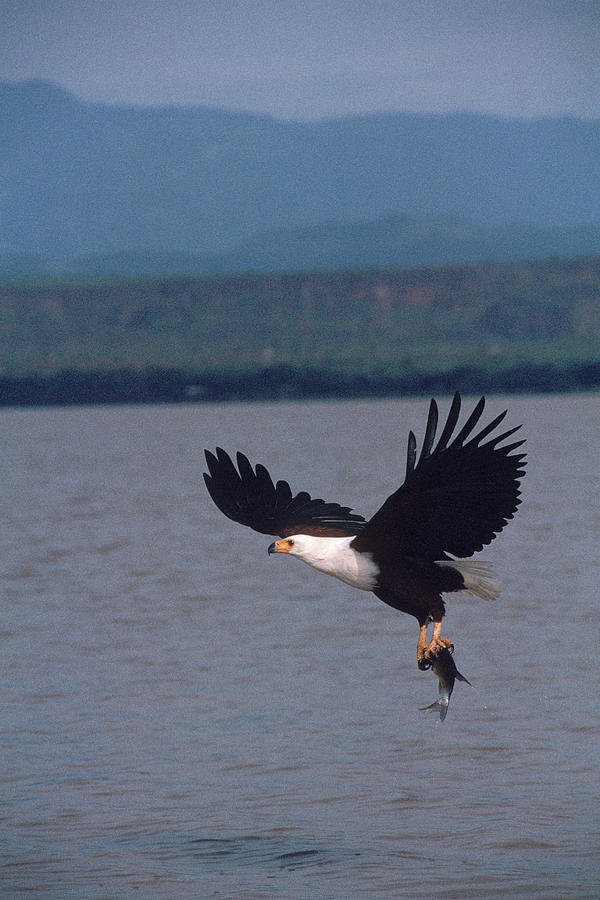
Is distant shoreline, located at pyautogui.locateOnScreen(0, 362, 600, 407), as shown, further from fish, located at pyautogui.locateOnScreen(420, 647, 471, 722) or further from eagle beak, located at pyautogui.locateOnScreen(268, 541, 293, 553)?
fish, located at pyautogui.locateOnScreen(420, 647, 471, 722)

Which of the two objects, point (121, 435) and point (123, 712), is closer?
point (123, 712)

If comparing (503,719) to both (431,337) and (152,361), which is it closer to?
(152,361)

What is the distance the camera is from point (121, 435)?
63.2 m

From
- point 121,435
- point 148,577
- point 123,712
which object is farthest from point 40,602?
point 121,435

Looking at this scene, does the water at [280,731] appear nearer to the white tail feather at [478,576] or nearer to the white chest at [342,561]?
the white tail feather at [478,576]

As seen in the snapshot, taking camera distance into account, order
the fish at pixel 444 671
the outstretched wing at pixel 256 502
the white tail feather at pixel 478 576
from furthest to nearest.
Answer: the outstretched wing at pixel 256 502 → the white tail feather at pixel 478 576 → the fish at pixel 444 671

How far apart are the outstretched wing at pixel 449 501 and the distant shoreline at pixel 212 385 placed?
7856cm

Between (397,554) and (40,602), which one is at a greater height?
(397,554)

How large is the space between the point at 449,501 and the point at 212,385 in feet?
268

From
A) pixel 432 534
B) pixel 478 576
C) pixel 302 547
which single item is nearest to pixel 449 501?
pixel 432 534

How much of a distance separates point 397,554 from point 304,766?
129 inches

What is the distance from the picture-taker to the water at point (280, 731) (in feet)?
33.0

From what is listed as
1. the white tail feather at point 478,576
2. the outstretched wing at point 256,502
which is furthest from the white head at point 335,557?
the outstretched wing at point 256,502

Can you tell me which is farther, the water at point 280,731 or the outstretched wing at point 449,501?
the water at point 280,731
